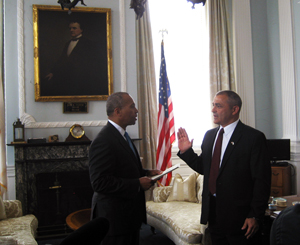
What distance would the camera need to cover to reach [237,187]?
7.06 feet

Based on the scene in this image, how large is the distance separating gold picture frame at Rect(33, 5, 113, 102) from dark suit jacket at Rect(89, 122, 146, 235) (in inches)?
115

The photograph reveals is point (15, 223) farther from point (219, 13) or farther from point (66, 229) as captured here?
point (219, 13)

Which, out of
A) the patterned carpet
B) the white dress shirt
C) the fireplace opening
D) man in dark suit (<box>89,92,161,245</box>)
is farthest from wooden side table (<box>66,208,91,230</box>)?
the white dress shirt

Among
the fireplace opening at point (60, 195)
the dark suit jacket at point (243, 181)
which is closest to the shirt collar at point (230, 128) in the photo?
the dark suit jacket at point (243, 181)

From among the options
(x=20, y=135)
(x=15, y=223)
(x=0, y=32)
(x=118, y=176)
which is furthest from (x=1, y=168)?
(x=118, y=176)

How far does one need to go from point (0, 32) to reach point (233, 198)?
4513 mm

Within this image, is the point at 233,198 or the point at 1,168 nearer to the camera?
the point at 233,198

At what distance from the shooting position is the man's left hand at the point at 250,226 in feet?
6.75

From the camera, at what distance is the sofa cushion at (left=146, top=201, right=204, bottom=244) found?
3.25 meters

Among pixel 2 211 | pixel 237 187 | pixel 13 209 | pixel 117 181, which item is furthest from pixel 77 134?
pixel 237 187

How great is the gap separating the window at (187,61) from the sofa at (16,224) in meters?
3.16

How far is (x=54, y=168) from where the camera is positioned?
4.63 metres

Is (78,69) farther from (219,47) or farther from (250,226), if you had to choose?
(250,226)

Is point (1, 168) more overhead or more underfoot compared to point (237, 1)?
more underfoot
